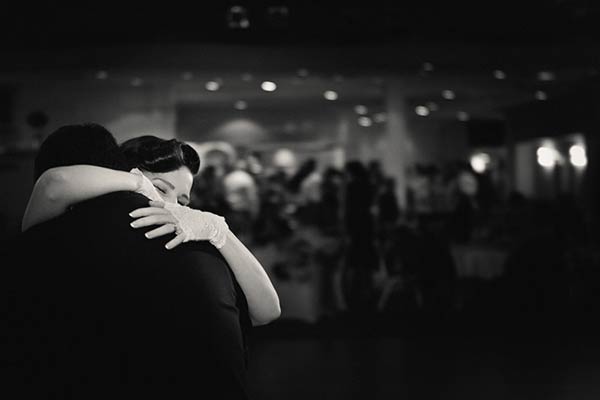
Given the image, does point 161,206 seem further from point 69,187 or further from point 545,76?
point 545,76

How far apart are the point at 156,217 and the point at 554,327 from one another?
19.1ft

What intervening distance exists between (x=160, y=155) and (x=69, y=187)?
40cm

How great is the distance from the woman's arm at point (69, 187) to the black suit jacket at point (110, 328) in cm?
9

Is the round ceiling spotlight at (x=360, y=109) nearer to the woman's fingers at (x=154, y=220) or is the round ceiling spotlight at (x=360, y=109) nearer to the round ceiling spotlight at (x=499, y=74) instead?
the round ceiling spotlight at (x=499, y=74)

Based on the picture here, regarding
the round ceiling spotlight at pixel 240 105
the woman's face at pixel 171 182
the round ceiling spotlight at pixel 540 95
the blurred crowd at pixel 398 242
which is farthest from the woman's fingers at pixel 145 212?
the round ceiling spotlight at pixel 540 95

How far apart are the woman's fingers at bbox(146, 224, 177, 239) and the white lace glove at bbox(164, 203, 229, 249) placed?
28 millimetres

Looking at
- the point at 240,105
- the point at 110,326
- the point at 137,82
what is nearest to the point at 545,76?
the point at 240,105

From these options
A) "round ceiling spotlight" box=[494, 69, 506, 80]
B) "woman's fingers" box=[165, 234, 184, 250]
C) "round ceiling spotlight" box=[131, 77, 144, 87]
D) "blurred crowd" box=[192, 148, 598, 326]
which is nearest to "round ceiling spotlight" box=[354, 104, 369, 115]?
"blurred crowd" box=[192, 148, 598, 326]

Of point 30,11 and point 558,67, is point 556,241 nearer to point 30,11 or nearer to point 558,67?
point 558,67

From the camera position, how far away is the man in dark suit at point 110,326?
44.0 inches

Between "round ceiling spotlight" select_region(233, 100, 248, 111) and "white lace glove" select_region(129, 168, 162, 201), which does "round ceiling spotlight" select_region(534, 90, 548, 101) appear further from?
"white lace glove" select_region(129, 168, 162, 201)

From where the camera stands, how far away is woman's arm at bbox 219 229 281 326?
4.36 feet

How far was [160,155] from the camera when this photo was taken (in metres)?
1.57

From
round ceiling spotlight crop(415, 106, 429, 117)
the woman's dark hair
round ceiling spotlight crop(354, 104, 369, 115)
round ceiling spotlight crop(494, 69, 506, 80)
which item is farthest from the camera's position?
round ceiling spotlight crop(354, 104, 369, 115)
